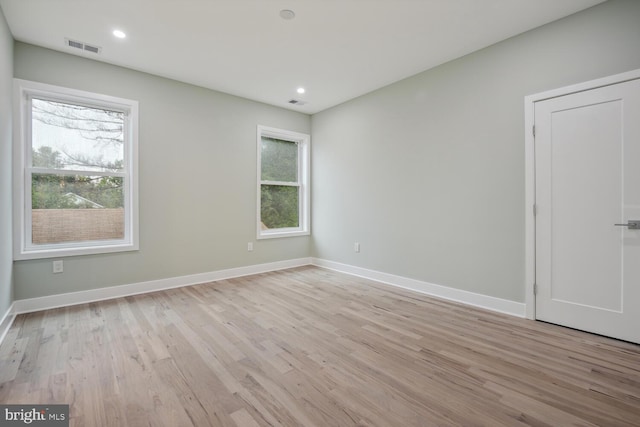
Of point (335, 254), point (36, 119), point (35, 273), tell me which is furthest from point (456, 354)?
point (36, 119)

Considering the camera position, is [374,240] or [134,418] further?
[374,240]

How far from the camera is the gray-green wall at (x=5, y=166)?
2.46 meters

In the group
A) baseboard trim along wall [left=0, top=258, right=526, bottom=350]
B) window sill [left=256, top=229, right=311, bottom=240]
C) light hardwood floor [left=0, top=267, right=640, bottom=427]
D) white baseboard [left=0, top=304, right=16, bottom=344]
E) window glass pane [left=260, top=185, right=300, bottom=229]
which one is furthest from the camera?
window glass pane [left=260, top=185, right=300, bottom=229]

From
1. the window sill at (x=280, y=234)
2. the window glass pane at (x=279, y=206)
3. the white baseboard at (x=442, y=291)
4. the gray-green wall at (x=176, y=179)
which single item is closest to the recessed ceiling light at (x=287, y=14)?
the gray-green wall at (x=176, y=179)

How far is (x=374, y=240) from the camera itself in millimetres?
4234

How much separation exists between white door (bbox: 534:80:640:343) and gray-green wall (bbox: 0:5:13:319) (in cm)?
480

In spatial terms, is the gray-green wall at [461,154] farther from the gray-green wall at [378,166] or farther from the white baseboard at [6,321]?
the white baseboard at [6,321]

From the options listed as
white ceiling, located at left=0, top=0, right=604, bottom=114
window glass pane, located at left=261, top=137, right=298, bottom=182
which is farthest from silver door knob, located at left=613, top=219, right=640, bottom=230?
window glass pane, located at left=261, top=137, right=298, bottom=182

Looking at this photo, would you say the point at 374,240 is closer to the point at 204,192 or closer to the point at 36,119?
the point at 204,192

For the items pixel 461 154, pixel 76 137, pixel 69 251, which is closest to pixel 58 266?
pixel 69 251

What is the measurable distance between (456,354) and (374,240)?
220 cm

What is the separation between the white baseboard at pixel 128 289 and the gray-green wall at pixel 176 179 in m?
0.07

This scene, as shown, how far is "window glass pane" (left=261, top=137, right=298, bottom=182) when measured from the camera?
4.87 meters

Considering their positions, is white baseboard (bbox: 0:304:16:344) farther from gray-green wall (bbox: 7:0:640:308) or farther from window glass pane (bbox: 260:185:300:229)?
window glass pane (bbox: 260:185:300:229)
